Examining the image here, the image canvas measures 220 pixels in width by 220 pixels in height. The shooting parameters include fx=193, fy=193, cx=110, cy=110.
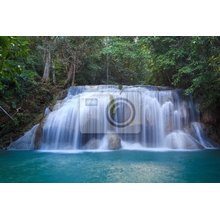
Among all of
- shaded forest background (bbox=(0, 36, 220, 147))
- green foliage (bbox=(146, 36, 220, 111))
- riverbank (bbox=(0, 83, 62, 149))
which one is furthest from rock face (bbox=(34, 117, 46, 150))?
green foliage (bbox=(146, 36, 220, 111))

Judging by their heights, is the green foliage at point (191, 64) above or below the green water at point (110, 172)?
above

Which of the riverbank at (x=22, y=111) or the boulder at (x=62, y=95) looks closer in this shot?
the riverbank at (x=22, y=111)

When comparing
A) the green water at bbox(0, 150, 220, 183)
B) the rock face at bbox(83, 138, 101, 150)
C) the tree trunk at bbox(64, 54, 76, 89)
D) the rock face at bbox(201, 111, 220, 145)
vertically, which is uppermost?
the tree trunk at bbox(64, 54, 76, 89)

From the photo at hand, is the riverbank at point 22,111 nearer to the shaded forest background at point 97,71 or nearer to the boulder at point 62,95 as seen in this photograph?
the shaded forest background at point 97,71

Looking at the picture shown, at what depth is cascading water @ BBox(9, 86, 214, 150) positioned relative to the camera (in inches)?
313

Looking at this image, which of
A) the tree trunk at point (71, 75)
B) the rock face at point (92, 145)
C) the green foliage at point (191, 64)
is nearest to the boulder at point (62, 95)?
the tree trunk at point (71, 75)

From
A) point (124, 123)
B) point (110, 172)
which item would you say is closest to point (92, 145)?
point (124, 123)

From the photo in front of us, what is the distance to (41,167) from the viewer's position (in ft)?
15.3

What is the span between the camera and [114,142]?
7.58 m

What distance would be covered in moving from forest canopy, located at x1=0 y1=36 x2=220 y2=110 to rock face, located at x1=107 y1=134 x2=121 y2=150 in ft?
11.4

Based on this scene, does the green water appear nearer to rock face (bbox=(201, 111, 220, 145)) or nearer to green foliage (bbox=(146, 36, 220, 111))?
green foliage (bbox=(146, 36, 220, 111))

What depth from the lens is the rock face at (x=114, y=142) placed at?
24.5 feet

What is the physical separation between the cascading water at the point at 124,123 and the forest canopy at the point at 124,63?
106 cm
